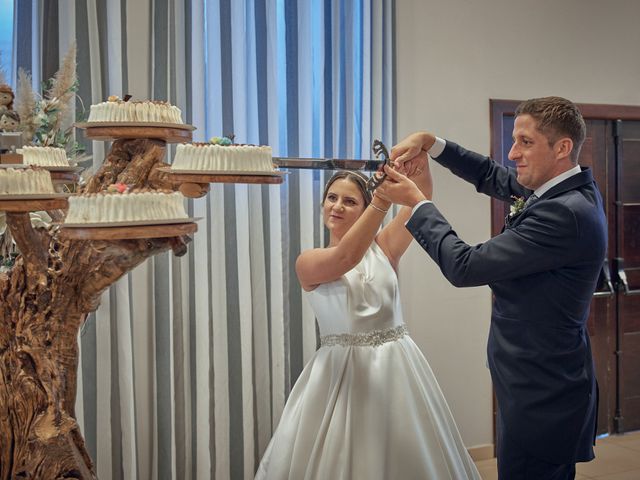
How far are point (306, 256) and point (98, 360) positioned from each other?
1.22 meters

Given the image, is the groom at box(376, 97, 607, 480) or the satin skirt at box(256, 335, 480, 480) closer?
the groom at box(376, 97, 607, 480)

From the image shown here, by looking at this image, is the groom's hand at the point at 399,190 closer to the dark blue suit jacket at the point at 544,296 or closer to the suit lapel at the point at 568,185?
the dark blue suit jacket at the point at 544,296

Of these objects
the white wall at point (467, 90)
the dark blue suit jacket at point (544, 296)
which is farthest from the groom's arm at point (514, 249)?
the white wall at point (467, 90)

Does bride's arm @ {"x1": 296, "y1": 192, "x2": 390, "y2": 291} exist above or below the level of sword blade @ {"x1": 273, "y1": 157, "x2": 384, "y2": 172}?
below

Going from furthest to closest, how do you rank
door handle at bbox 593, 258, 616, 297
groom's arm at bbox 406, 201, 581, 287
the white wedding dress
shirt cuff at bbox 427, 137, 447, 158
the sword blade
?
door handle at bbox 593, 258, 616, 297
shirt cuff at bbox 427, 137, 447, 158
the white wedding dress
groom's arm at bbox 406, 201, 581, 287
the sword blade

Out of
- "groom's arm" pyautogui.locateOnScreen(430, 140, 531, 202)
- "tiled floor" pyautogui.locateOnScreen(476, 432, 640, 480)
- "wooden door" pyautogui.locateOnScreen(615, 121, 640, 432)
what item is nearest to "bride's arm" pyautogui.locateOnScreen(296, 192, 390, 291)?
"groom's arm" pyautogui.locateOnScreen(430, 140, 531, 202)

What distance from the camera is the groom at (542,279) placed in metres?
2.29

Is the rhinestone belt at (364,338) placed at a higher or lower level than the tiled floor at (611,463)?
higher

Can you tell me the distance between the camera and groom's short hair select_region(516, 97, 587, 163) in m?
2.35

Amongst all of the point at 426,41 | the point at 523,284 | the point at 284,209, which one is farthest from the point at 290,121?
the point at 523,284

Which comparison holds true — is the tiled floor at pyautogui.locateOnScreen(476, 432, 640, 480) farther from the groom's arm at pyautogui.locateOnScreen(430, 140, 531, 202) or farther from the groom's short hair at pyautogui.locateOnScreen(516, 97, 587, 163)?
the groom's short hair at pyautogui.locateOnScreen(516, 97, 587, 163)

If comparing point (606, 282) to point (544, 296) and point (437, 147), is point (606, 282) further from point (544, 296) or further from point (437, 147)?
point (544, 296)

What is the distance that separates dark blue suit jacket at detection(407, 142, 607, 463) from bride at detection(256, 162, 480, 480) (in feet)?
0.91

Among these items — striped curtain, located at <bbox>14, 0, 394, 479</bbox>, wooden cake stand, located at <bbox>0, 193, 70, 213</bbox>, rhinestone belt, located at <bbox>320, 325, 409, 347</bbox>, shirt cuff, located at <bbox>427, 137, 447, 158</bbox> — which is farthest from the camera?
striped curtain, located at <bbox>14, 0, 394, 479</bbox>
